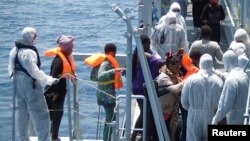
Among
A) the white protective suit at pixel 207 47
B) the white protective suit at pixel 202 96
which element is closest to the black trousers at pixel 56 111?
the white protective suit at pixel 207 47

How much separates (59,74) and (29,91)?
66cm

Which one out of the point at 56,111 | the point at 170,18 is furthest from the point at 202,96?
the point at 170,18

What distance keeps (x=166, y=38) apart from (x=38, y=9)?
3613 cm

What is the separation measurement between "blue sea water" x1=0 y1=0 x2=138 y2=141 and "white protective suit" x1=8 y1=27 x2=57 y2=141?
8.13m

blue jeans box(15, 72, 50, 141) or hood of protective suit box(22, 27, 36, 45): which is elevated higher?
hood of protective suit box(22, 27, 36, 45)

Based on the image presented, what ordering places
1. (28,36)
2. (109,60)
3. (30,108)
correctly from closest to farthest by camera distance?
(28,36) < (30,108) < (109,60)

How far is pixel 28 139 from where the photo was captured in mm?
9555

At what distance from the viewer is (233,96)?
8.27 meters

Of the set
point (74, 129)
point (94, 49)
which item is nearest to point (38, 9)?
point (94, 49)

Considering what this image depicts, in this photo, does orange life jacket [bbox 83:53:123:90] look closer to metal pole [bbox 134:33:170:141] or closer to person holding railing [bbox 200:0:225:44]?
metal pole [bbox 134:33:170:141]

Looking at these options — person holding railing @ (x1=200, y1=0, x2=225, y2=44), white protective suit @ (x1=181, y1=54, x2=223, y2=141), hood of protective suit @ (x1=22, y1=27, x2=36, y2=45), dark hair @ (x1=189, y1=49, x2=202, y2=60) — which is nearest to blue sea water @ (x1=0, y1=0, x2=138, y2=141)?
person holding railing @ (x1=200, y1=0, x2=225, y2=44)

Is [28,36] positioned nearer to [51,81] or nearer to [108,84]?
[51,81]

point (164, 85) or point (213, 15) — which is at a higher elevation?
point (213, 15)

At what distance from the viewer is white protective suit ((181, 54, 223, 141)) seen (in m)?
8.48
